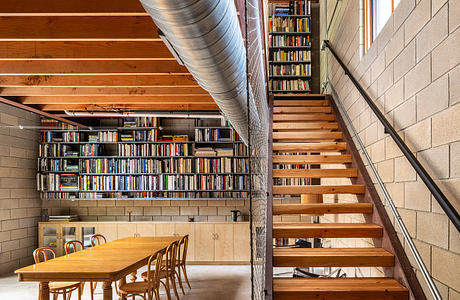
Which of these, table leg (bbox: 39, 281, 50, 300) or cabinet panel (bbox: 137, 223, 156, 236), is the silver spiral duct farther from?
cabinet panel (bbox: 137, 223, 156, 236)

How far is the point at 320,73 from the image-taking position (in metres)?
7.77

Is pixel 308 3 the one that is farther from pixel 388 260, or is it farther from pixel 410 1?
pixel 388 260

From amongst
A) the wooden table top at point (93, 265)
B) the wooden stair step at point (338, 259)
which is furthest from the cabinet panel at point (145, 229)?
the wooden stair step at point (338, 259)

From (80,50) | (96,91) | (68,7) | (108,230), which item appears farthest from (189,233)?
(68,7)

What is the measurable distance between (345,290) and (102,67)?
3.20 m

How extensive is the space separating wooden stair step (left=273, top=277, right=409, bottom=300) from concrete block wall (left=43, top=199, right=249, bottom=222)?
16.7ft

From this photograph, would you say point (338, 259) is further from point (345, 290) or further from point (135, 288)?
point (135, 288)

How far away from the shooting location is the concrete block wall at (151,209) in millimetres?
8070

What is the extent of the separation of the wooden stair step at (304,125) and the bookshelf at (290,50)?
8.25ft

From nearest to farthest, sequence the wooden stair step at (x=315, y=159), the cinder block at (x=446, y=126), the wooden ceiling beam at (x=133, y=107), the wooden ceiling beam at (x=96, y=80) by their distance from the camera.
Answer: the cinder block at (x=446, y=126) → the wooden stair step at (x=315, y=159) → the wooden ceiling beam at (x=96, y=80) → the wooden ceiling beam at (x=133, y=107)

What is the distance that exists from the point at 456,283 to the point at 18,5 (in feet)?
10.2

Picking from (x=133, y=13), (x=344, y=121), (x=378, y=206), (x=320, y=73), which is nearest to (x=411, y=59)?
(x=378, y=206)

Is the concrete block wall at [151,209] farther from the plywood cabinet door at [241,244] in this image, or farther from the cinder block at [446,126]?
the cinder block at [446,126]

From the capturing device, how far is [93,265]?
408 cm
